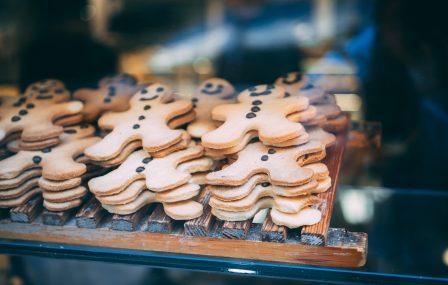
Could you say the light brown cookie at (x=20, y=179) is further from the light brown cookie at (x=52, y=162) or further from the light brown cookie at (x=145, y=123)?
the light brown cookie at (x=145, y=123)

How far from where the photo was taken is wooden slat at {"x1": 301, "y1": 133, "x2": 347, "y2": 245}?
128cm

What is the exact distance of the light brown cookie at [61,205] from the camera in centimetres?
147

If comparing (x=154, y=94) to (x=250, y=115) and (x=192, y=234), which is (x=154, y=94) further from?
(x=192, y=234)

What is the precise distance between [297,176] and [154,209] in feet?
1.44

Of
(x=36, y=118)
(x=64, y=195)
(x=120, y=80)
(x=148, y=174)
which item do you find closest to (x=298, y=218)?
(x=148, y=174)

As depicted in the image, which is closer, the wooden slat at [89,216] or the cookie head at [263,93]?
the wooden slat at [89,216]

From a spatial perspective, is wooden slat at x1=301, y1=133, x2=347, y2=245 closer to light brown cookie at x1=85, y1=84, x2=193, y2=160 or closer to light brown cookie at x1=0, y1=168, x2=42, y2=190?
light brown cookie at x1=85, y1=84, x2=193, y2=160

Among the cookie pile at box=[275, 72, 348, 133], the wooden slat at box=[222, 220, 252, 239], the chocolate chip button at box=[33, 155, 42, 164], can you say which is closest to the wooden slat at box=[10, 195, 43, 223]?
the chocolate chip button at box=[33, 155, 42, 164]

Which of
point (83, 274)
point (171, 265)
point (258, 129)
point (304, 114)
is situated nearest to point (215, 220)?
point (171, 265)

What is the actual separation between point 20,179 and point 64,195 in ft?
0.55

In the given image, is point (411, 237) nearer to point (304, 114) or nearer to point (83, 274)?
point (304, 114)

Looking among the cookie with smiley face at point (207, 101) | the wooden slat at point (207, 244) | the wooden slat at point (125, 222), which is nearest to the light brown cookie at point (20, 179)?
the wooden slat at point (207, 244)

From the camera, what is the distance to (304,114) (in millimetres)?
1553

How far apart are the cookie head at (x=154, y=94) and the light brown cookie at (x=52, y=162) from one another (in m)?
0.22
